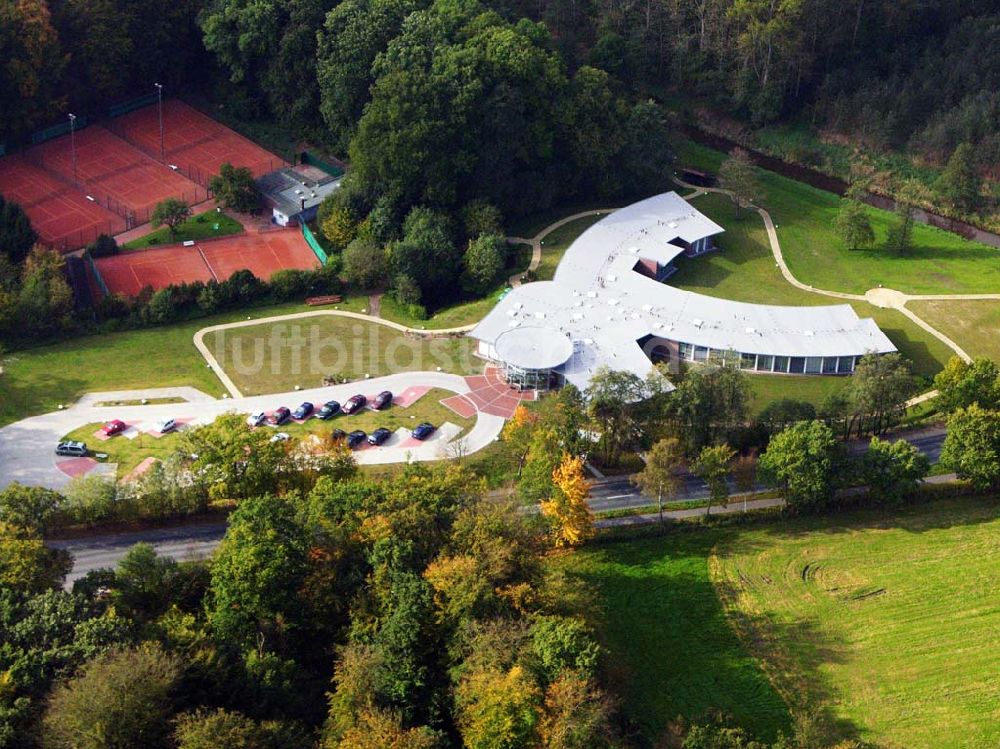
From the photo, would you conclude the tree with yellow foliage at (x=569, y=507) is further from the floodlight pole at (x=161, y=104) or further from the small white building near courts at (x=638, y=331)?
Answer: the floodlight pole at (x=161, y=104)

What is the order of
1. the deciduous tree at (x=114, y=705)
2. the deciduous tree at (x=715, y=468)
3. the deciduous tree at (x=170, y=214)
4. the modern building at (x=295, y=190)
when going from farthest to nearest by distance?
1. the modern building at (x=295, y=190)
2. the deciduous tree at (x=170, y=214)
3. the deciduous tree at (x=715, y=468)
4. the deciduous tree at (x=114, y=705)

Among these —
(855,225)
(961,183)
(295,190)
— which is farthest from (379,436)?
(961,183)

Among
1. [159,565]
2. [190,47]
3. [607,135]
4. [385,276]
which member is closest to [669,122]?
[607,135]

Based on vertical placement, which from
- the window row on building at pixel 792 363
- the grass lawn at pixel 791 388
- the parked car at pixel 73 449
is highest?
the window row on building at pixel 792 363

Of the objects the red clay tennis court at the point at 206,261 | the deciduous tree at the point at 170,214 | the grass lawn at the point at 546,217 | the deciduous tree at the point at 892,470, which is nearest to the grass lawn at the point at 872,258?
the grass lawn at the point at 546,217

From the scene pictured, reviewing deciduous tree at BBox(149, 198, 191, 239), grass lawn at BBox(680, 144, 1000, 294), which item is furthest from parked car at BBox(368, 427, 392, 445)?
grass lawn at BBox(680, 144, 1000, 294)

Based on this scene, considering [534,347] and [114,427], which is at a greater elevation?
[534,347]

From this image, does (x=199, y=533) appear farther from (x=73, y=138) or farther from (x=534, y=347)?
(x=73, y=138)

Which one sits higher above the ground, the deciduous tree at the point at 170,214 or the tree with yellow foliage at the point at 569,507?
the deciduous tree at the point at 170,214

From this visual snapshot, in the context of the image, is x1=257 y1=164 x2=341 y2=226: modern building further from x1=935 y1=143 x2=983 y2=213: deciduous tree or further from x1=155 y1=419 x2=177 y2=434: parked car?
x1=935 y1=143 x2=983 y2=213: deciduous tree
